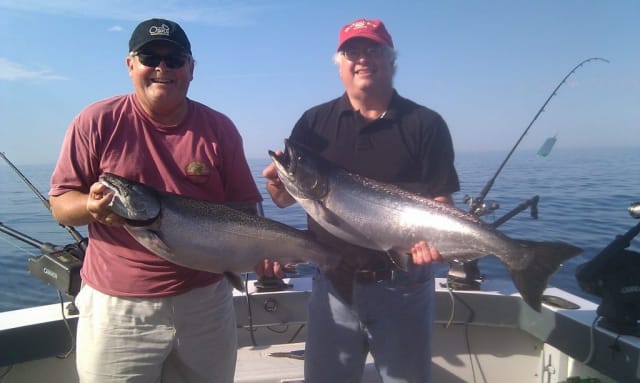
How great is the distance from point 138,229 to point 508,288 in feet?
14.3

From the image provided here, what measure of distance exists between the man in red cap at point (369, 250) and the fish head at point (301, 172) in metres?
0.15

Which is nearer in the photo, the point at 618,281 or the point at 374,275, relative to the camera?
the point at 374,275

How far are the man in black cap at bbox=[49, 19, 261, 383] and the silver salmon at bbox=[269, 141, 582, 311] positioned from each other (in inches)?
27.1

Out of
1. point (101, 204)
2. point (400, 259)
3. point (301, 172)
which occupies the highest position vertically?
point (301, 172)

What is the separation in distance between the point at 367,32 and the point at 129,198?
2.12m

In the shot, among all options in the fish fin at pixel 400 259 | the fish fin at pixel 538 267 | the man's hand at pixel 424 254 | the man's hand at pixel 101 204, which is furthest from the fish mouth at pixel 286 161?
the fish fin at pixel 538 267

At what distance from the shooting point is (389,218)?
3.47 meters

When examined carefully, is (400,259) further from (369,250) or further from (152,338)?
(152,338)

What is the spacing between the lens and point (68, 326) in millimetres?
4117

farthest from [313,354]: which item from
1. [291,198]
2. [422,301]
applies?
[291,198]

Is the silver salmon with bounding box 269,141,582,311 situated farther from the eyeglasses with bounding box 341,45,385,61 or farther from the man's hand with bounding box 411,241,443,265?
the eyeglasses with bounding box 341,45,385,61

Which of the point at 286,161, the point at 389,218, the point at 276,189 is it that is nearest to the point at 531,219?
the point at 389,218

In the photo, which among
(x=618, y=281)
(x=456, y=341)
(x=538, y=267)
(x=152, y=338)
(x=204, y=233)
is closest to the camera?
(x=152, y=338)

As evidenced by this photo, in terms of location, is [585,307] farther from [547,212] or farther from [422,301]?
[547,212]
